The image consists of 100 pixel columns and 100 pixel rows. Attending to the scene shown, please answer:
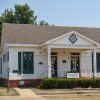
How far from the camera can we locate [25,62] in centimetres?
3284

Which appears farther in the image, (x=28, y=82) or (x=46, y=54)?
(x=46, y=54)

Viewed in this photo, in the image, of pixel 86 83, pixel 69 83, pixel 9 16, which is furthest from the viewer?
pixel 9 16

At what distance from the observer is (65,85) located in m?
30.2

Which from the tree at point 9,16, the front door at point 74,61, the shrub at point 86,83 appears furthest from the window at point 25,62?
the tree at point 9,16

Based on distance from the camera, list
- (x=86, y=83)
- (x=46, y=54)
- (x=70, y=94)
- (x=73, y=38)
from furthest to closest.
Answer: (x=46, y=54), (x=73, y=38), (x=86, y=83), (x=70, y=94)

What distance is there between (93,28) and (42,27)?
6.44 m

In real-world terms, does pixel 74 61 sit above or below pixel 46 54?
below

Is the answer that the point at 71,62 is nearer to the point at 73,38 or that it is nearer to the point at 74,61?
the point at 74,61

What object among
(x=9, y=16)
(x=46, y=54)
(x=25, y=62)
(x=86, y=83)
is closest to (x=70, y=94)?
(x=86, y=83)

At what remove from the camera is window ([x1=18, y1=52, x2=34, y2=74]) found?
32625 mm

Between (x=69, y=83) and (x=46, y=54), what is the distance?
4.76 meters

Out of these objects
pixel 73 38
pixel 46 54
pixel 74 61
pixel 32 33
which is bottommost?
pixel 74 61

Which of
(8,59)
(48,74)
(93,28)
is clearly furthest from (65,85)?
(93,28)

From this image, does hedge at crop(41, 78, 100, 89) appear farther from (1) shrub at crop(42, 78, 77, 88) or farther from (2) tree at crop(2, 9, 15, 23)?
(2) tree at crop(2, 9, 15, 23)
